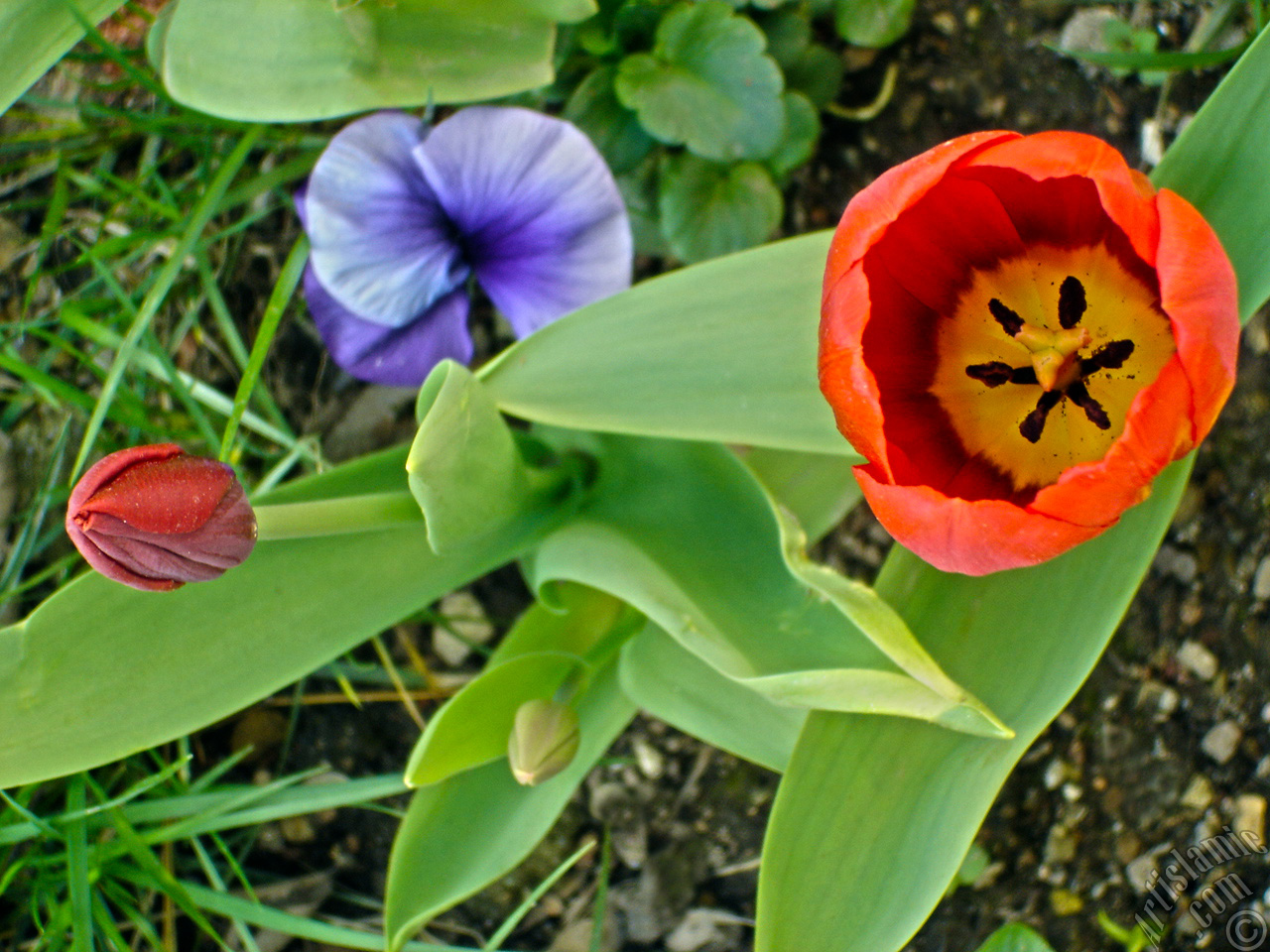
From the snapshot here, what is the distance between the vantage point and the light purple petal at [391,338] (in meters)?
1.13

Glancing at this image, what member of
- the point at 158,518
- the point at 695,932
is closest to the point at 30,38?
the point at 158,518

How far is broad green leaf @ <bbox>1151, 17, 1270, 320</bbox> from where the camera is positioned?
29.7 inches

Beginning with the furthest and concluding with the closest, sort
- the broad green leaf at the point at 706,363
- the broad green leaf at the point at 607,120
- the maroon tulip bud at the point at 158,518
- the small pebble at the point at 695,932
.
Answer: the small pebble at the point at 695,932 → the broad green leaf at the point at 607,120 → the broad green leaf at the point at 706,363 → the maroon tulip bud at the point at 158,518

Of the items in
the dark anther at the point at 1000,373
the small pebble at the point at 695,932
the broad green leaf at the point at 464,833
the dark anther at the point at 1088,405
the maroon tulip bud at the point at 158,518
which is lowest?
the small pebble at the point at 695,932

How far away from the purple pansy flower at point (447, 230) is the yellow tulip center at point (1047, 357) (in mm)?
352

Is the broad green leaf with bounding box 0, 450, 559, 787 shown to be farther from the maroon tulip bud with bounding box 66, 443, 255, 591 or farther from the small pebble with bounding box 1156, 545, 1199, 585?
the small pebble with bounding box 1156, 545, 1199, 585

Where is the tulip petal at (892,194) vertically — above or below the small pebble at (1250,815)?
above

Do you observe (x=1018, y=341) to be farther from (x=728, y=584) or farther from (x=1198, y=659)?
(x=1198, y=659)

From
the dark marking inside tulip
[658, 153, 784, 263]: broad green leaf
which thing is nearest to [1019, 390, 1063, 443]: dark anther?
the dark marking inside tulip

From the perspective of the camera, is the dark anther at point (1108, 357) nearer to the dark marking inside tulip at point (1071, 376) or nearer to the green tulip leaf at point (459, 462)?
the dark marking inside tulip at point (1071, 376)

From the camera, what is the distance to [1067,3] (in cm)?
127

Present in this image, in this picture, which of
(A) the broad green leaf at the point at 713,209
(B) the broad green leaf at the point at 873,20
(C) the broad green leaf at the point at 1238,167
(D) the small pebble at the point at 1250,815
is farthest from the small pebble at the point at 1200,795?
(B) the broad green leaf at the point at 873,20

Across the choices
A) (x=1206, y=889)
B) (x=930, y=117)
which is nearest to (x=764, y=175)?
(x=930, y=117)

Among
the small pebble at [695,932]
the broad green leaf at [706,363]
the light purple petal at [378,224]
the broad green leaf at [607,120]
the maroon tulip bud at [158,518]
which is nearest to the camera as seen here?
the maroon tulip bud at [158,518]
